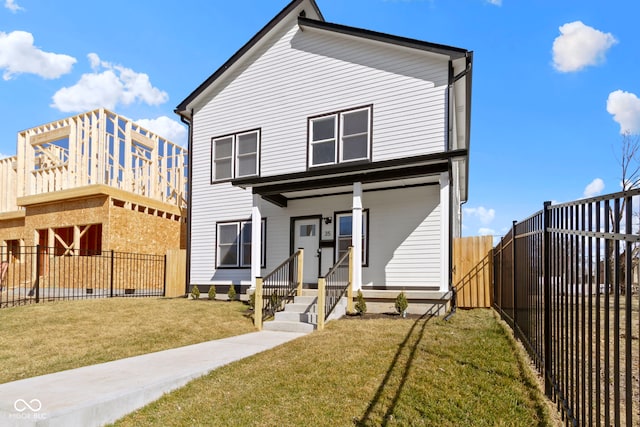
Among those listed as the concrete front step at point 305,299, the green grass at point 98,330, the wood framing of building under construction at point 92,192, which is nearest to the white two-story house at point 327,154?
the concrete front step at point 305,299

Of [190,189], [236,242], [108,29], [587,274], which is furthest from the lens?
[108,29]

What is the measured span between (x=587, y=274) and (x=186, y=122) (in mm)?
15295

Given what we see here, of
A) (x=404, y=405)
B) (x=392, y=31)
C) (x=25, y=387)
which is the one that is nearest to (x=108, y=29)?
(x=392, y=31)

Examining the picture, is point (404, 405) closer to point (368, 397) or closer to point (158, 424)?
point (368, 397)

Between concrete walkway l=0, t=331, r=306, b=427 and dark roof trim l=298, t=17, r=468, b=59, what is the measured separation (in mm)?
8809

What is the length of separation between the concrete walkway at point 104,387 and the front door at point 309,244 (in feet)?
19.3

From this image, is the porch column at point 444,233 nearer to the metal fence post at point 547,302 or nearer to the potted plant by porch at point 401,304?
the potted plant by porch at point 401,304

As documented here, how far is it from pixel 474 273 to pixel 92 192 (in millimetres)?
15147

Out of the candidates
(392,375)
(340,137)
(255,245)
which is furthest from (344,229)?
(392,375)

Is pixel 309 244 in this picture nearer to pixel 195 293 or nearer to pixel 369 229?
pixel 369 229

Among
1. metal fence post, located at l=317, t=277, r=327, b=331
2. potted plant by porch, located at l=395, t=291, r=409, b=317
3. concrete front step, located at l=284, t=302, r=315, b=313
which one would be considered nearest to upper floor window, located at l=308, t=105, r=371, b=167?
potted plant by porch, located at l=395, t=291, r=409, b=317

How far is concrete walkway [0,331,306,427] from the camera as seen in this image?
383 cm

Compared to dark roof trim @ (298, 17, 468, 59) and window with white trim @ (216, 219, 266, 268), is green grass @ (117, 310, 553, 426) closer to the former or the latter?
window with white trim @ (216, 219, 266, 268)

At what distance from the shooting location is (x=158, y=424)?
404cm
